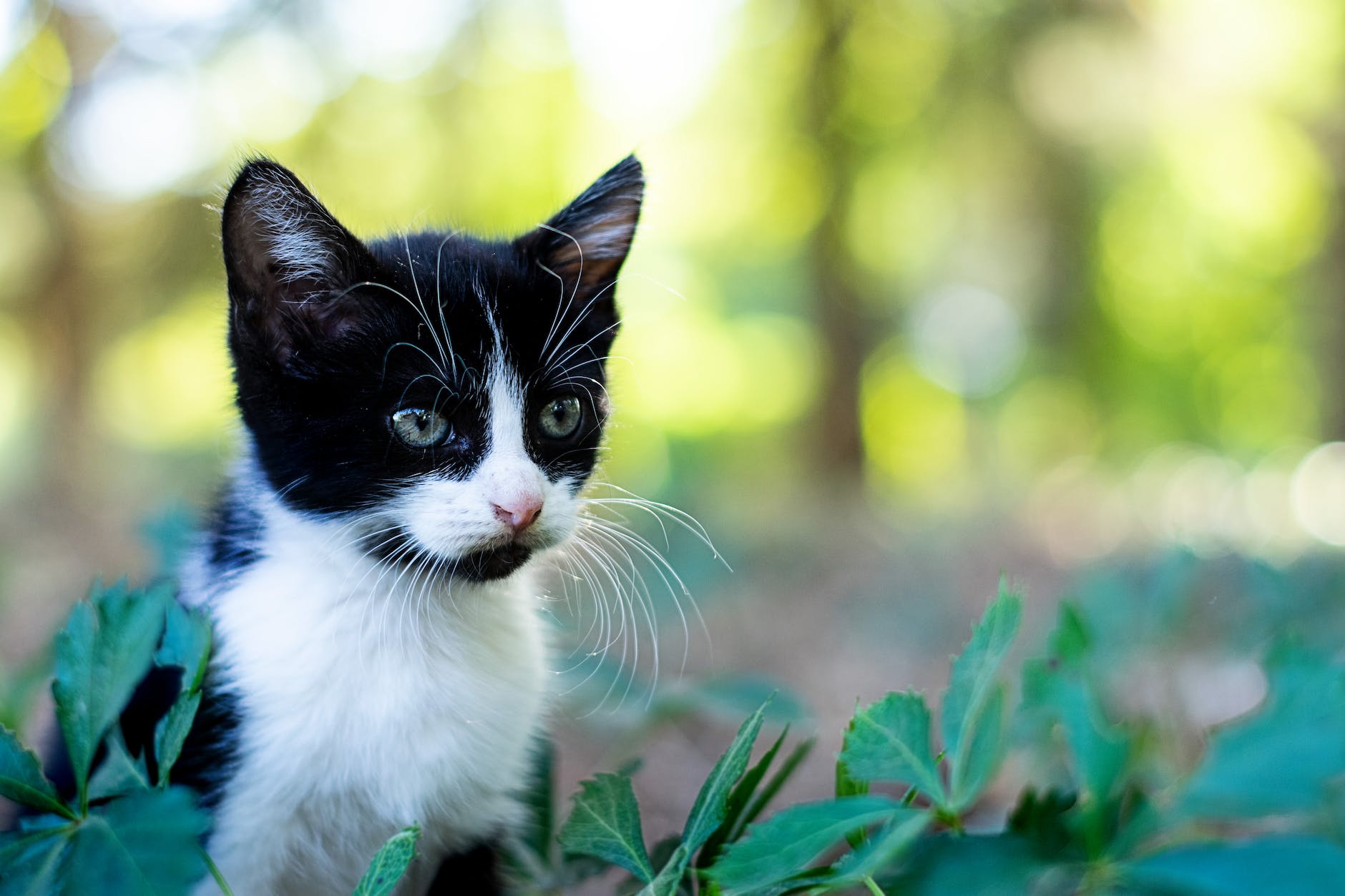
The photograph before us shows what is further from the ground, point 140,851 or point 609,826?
point 609,826

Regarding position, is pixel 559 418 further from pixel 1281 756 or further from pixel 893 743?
pixel 1281 756

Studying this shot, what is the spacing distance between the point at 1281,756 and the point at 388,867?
64cm

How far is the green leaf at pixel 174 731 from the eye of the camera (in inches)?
32.8

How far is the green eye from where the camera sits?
1.38m

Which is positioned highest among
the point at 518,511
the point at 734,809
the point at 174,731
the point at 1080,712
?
the point at 1080,712

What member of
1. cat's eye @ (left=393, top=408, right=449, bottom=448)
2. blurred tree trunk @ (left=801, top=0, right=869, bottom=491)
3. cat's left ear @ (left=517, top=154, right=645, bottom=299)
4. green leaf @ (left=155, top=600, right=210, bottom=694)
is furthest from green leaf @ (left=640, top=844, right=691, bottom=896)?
blurred tree trunk @ (left=801, top=0, right=869, bottom=491)

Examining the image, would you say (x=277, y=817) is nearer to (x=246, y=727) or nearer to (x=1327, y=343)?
(x=246, y=727)

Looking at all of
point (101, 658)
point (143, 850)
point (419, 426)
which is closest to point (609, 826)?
point (143, 850)

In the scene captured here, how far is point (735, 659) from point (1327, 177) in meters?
3.96

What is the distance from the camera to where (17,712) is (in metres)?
1.35

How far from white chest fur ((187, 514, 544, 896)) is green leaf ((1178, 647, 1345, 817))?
0.90m

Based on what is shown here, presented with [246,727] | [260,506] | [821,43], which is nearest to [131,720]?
[246,727]

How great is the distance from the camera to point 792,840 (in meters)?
0.65

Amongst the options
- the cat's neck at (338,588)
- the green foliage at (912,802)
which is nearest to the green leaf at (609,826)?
the green foliage at (912,802)
